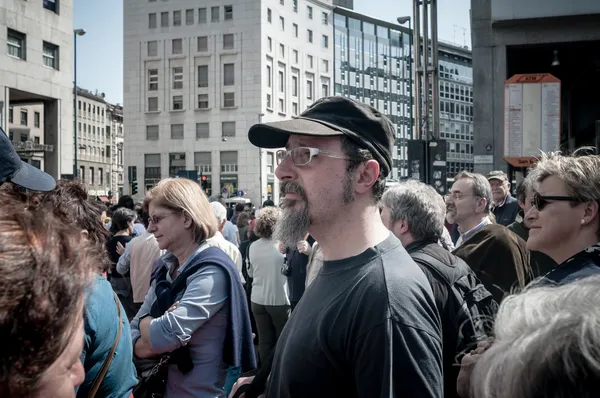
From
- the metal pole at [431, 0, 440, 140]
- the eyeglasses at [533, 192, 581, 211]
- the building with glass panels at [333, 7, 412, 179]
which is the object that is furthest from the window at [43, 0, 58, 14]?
the building with glass panels at [333, 7, 412, 179]

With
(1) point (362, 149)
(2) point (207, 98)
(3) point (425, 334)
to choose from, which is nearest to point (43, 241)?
(3) point (425, 334)

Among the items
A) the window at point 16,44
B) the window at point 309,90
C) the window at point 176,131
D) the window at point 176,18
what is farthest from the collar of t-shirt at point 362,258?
the window at point 309,90

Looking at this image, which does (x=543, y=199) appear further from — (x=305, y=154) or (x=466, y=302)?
(x=305, y=154)

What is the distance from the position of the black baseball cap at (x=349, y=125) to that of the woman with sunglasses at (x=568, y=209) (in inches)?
53.7

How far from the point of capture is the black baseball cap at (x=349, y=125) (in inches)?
85.5

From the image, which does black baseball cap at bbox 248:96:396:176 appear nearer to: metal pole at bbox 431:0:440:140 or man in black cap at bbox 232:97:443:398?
man in black cap at bbox 232:97:443:398

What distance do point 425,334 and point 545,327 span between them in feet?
2.54

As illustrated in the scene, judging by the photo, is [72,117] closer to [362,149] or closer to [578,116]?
[578,116]

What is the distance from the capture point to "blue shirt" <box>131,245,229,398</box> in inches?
118

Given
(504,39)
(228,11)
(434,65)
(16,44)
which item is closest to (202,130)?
(228,11)

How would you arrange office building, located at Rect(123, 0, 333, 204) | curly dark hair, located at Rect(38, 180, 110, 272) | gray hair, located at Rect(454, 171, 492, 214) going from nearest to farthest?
1. curly dark hair, located at Rect(38, 180, 110, 272)
2. gray hair, located at Rect(454, 171, 492, 214)
3. office building, located at Rect(123, 0, 333, 204)

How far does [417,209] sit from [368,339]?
2054mm

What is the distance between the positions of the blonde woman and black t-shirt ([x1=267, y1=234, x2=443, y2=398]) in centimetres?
117

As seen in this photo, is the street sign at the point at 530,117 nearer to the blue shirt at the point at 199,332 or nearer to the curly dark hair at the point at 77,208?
the blue shirt at the point at 199,332
